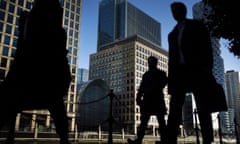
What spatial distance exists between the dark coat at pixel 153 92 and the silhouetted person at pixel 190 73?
4.51ft

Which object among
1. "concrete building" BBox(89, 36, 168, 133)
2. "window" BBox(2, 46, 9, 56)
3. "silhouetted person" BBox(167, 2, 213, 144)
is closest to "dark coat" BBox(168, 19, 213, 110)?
"silhouetted person" BBox(167, 2, 213, 144)

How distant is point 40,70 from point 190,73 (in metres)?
2.21

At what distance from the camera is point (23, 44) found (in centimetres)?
328

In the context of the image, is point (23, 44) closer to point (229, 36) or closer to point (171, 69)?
point (171, 69)

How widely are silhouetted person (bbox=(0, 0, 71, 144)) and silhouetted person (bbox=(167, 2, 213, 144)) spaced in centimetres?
168

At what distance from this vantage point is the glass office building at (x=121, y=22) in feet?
438

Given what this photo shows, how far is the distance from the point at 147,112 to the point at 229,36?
23.2ft

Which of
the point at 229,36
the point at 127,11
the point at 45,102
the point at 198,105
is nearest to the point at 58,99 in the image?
the point at 45,102

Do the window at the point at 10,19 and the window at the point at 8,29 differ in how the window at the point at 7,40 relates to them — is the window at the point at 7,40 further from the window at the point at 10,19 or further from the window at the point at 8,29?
the window at the point at 10,19

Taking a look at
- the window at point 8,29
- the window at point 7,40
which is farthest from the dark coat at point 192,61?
the window at point 8,29

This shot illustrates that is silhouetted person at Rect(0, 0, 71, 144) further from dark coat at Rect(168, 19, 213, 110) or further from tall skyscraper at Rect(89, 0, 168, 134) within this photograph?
tall skyscraper at Rect(89, 0, 168, 134)

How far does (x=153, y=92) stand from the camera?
481 cm

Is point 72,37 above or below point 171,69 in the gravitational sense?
above

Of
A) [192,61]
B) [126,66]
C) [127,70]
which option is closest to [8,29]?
[127,70]
